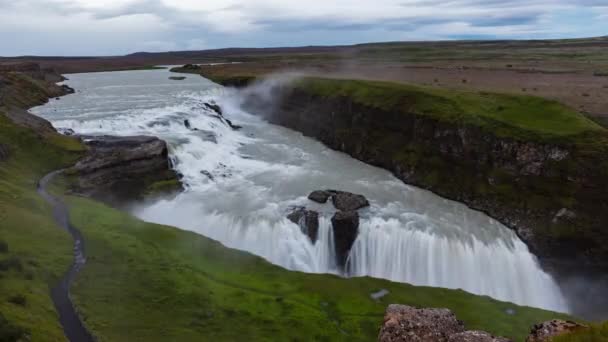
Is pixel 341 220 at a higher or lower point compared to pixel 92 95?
lower

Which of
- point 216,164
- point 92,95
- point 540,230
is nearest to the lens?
point 540,230

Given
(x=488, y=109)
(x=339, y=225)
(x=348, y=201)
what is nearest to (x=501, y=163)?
(x=488, y=109)

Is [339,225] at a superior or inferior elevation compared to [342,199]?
inferior

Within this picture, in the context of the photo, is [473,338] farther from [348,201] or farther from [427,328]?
[348,201]

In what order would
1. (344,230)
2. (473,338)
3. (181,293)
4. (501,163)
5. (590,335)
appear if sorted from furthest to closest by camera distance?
(501,163) < (344,230) < (181,293) < (473,338) < (590,335)

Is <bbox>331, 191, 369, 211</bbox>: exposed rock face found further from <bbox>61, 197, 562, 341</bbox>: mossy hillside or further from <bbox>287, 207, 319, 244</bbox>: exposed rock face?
<bbox>61, 197, 562, 341</bbox>: mossy hillside

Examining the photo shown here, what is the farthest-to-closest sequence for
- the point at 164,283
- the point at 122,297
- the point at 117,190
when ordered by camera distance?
the point at 117,190 → the point at 164,283 → the point at 122,297

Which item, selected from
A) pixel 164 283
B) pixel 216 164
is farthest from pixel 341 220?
pixel 216 164

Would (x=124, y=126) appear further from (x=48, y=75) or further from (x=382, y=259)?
(x=48, y=75)
